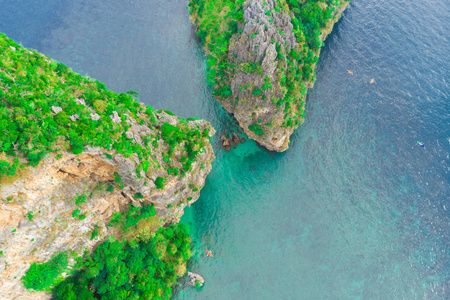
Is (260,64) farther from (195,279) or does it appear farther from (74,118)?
(195,279)

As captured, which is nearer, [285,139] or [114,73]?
[285,139]

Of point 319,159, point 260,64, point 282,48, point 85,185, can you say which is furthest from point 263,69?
point 85,185

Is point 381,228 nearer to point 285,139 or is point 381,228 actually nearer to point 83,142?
point 285,139

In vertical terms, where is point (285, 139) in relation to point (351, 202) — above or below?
above

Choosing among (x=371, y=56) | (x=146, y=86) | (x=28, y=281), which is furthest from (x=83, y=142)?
(x=371, y=56)

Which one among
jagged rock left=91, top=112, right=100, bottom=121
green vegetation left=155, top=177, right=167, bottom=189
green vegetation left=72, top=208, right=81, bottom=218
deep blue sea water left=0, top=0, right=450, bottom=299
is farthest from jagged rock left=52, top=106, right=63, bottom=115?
deep blue sea water left=0, top=0, right=450, bottom=299

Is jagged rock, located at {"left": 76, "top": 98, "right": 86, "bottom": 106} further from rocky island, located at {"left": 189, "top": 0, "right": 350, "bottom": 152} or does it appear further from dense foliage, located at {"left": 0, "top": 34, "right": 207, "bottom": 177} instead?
rocky island, located at {"left": 189, "top": 0, "right": 350, "bottom": 152}

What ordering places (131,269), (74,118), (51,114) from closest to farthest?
(51,114), (74,118), (131,269)

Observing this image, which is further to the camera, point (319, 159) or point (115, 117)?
point (319, 159)
